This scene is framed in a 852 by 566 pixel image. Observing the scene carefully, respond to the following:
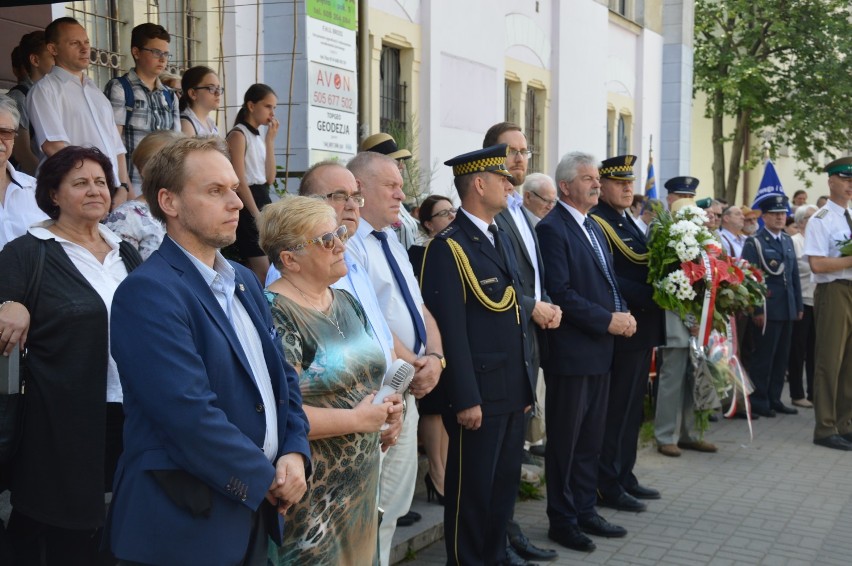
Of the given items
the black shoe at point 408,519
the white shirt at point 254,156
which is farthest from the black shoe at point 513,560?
the white shirt at point 254,156

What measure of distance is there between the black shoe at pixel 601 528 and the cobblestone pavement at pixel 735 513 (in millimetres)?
43

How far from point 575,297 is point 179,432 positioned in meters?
3.52

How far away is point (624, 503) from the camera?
6598 millimetres

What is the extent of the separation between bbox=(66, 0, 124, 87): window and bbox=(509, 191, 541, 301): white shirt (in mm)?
3751

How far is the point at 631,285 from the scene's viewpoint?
676 cm

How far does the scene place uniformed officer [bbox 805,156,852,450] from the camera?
28.5 ft

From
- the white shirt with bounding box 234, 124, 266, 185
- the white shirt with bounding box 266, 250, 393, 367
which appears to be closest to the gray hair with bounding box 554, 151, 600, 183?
the white shirt with bounding box 266, 250, 393, 367

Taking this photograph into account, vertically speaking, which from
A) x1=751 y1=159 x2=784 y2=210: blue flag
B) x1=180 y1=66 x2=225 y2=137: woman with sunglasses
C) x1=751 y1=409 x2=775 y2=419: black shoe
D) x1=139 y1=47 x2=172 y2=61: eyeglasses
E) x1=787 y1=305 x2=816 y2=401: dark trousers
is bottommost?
x1=751 y1=409 x2=775 y2=419: black shoe

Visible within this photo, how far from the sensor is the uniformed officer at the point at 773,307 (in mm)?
10195

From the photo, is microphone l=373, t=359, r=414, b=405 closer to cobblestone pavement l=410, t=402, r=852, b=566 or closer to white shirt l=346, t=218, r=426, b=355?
white shirt l=346, t=218, r=426, b=355

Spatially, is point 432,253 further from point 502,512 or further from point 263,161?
point 263,161

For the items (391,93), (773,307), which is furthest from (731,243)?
(391,93)

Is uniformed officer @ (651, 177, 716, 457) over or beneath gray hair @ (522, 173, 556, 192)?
beneath

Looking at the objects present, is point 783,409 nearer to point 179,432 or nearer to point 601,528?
point 601,528
